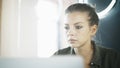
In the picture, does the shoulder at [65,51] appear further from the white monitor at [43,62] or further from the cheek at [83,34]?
the white monitor at [43,62]

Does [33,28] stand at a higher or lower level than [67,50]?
higher

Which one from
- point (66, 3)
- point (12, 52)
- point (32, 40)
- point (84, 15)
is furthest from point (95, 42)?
point (12, 52)

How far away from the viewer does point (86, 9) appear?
4.24 ft

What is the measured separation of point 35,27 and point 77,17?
0.29m

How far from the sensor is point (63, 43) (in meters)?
1.31

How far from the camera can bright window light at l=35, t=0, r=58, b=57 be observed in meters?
1.34

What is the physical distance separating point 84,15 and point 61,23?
159mm

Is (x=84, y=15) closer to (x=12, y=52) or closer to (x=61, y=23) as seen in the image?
(x=61, y=23)

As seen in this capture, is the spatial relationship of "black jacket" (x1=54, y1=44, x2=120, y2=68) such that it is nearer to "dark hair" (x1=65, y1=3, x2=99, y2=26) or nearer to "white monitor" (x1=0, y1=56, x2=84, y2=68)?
"dark hair" (x1=65, y1=3, x2=99, y2=26)

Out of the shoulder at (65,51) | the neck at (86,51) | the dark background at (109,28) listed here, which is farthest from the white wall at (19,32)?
the dark background at (109,28)

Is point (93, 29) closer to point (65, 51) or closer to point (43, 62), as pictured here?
point (65, 51)

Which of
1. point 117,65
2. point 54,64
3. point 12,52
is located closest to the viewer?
point 54,64

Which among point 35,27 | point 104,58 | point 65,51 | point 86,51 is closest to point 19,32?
point 35,27

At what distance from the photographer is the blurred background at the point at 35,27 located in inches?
52.2
